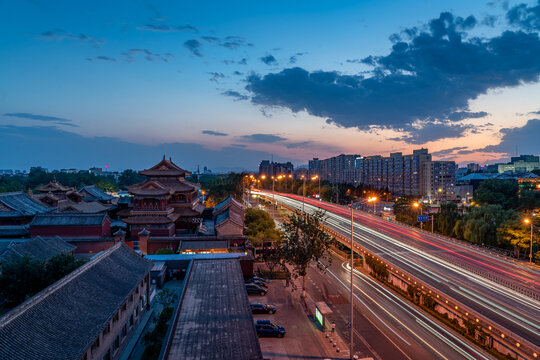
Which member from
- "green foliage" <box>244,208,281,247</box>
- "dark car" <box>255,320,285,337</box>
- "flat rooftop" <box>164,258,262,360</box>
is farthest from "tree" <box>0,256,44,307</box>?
"green foliage" <box>244,208,281,247</box>

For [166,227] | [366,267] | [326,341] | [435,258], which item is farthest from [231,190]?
[326,341]

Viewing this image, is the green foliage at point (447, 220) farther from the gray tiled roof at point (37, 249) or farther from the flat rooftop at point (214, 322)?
the gray tiled roof at point (37, 249)

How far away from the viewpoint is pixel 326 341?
20.9 m

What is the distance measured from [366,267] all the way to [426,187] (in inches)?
3428

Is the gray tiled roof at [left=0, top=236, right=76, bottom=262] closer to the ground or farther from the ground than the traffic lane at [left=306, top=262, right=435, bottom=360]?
farther from the ground

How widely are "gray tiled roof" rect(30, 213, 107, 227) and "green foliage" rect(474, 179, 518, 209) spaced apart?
7221 cm

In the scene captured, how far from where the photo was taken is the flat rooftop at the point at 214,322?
14.4m

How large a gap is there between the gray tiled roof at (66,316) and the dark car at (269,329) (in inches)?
367

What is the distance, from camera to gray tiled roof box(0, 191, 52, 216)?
1645 inches

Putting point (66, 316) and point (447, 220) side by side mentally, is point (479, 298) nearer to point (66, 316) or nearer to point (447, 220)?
point (66, 316)

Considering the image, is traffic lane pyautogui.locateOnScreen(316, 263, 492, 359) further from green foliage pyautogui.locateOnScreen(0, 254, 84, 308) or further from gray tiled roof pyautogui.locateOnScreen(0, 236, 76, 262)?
gray tiled roof pyautogui.locateOnScreen(0, 236, 76, 262)

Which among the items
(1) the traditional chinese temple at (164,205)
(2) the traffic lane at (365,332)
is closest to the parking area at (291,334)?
(2) the traffic lane at (365,332)

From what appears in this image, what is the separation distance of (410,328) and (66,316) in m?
23.7

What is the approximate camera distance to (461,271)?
96.1 feet
